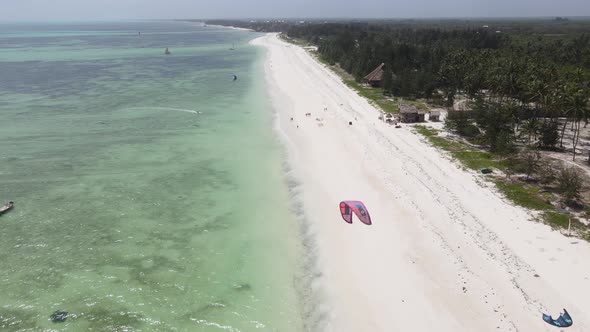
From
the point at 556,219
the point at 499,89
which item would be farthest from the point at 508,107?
the point at 556,219

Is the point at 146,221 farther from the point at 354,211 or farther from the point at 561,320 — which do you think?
the point at 561,320

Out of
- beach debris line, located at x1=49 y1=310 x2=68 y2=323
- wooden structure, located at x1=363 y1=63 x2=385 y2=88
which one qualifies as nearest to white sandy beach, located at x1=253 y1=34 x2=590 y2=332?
beach debris line, located at x1=49 y1=310 x2=68 y2=323

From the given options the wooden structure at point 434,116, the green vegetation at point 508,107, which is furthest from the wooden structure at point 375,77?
the wooden structure at point 434,116

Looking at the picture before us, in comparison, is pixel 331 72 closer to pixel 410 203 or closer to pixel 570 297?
pixel 410 203

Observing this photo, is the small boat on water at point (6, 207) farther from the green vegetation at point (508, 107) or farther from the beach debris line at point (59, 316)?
the green vegetation at point (508, 107)

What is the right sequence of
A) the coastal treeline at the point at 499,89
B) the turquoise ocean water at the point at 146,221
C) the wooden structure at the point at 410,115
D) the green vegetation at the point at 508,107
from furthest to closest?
1. the wooden structure at the point at 410,115
2. the coastal treeline at the point at 499,89
3. the green vegetation at the point at 508,107
4. the turquoise ocean water at the point at 146,221

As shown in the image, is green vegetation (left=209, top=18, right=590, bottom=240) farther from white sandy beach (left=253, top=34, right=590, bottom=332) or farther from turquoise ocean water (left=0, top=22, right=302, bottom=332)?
turquoise ocean water (left=0, top=22, right=302, bottom=332)

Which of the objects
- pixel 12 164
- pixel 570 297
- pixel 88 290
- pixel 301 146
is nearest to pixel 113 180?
pixel 12 164
